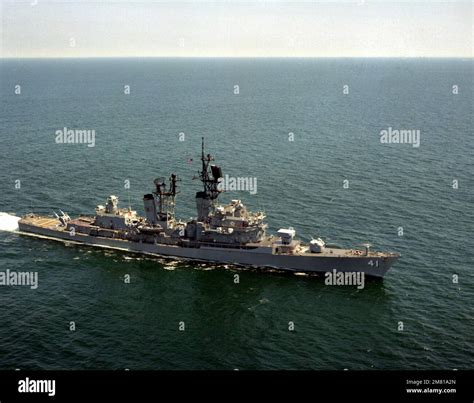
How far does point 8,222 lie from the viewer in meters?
87.8

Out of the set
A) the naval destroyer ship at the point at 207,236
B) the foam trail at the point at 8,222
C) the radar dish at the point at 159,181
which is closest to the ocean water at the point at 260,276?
the foam trail at the point at 8,222

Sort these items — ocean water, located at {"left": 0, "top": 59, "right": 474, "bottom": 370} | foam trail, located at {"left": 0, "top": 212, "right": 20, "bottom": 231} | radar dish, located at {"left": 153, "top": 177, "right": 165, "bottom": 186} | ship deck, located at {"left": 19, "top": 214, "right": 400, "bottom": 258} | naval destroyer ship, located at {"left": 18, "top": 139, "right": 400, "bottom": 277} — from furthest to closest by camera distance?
foam trail, located at {"left": 0, "top": 212, "right": 20, "bottom": 231} → radar dish, located at {"left": 153, "top": 177, "right": 165, "bottom": 186} → naval destroyer ship, located at {"left": 18, "top": 139, "right": 400, "bottom": 277} → ship deck, located at {"left": 19, "top": 214, "right": 400, "bottom": 258} → ocean water, located at {"left": 0, "top": 59, "right": 474, "bottom": 370}

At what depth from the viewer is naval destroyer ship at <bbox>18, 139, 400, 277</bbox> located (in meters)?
72.9

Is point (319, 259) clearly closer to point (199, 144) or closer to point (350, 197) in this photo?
point (350, 197)

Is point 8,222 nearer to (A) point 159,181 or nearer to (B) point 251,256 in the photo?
(A) point 159,181

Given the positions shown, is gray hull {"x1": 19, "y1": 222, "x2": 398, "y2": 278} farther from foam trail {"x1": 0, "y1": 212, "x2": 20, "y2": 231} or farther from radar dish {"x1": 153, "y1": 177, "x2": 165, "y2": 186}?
radar dish {"x1": 153, "y1": 177, "x2": 165, "y2": 186}

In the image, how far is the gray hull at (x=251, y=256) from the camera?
234ft

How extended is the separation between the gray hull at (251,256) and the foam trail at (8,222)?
220 cm

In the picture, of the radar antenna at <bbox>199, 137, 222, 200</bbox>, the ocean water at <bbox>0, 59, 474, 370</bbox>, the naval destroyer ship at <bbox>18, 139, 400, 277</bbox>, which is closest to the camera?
the ocean water at <bbox>0, 59, 474, 370</bbox>

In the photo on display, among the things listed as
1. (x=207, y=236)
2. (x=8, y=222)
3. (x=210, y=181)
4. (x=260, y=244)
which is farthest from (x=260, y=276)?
(x=8, y=222)

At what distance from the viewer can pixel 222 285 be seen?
70312mm

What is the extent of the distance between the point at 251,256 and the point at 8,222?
144 ft

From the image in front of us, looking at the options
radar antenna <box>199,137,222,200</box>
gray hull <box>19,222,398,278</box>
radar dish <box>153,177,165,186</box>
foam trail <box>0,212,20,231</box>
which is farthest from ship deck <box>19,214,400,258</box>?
radar dish <box>153,177,165,186</box>

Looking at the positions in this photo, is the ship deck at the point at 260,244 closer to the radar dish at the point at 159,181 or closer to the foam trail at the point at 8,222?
the foam trail at the point at 8,222
